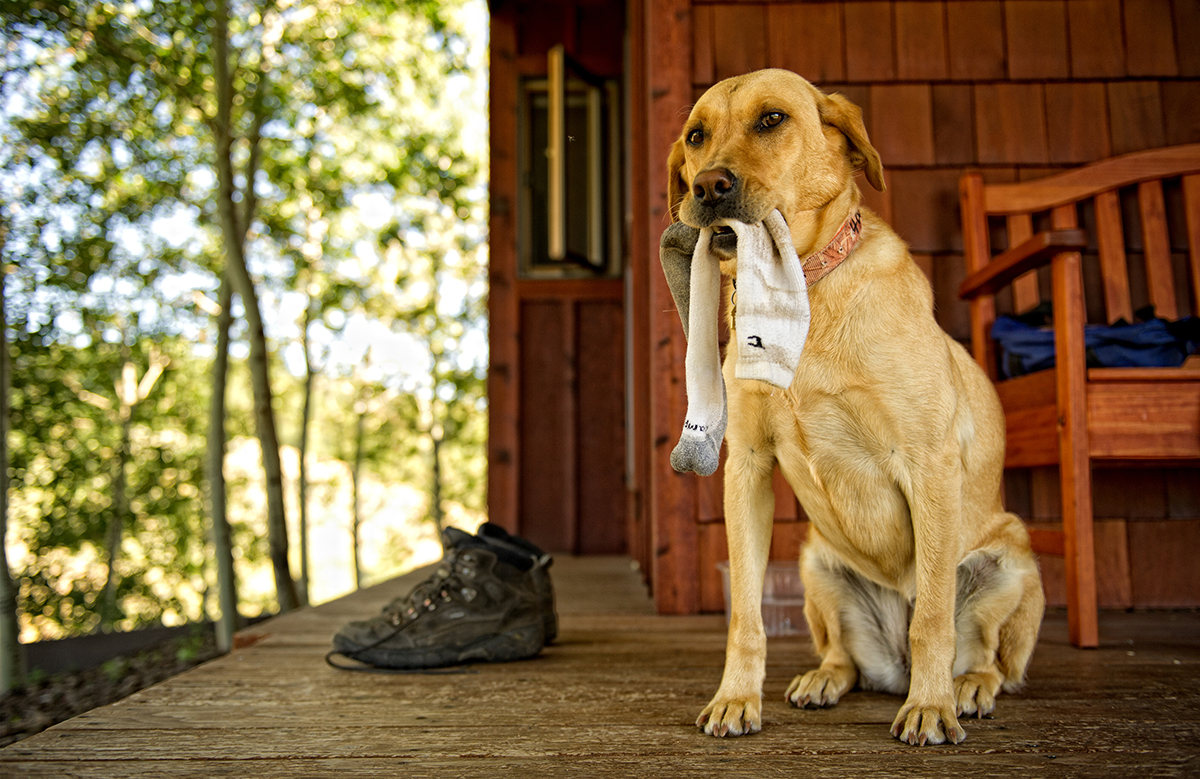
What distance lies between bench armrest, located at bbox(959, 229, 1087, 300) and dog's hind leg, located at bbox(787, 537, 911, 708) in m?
1.05

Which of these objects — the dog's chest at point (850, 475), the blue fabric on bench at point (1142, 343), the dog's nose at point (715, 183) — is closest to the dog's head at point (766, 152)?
the dog's nose at point (715, 183)

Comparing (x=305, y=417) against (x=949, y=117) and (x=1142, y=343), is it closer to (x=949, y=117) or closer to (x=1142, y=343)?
(x=949, y=117)

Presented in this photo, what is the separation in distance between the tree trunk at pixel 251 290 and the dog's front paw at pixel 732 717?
575 cm

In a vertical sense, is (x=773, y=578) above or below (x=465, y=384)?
below

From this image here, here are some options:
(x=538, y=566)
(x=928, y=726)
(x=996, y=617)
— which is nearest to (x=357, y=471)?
(x=538, y=566)

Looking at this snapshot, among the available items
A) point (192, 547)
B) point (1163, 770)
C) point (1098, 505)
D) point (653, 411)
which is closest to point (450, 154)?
point (192, 547)

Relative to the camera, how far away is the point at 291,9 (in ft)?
21.5

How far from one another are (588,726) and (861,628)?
0.63 meters

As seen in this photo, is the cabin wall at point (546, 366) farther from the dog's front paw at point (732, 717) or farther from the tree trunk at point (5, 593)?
the dog's front paw at point (732, 717)

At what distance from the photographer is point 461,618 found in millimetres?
1878

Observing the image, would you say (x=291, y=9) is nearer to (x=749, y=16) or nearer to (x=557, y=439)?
(x=557, y=439)

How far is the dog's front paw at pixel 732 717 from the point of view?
124cm

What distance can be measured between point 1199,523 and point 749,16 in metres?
2.46

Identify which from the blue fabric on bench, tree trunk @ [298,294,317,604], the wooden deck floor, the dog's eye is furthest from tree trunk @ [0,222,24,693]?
tree trunk @ [298,294,317,604]
